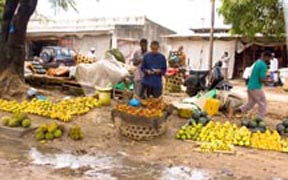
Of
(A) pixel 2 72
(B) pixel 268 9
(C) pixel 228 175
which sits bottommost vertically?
(C) pixel 228 175

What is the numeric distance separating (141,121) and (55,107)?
9.53 ft

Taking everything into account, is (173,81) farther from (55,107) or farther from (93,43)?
(93,43)

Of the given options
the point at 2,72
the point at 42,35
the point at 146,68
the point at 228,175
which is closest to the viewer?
the point at 228,175

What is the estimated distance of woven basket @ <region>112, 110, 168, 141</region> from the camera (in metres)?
8.17

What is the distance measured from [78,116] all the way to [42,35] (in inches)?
923

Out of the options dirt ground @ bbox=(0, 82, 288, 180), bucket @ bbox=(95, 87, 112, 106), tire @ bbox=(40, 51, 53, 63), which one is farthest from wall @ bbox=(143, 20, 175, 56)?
dirt ground @ bbox=(0, 82, 288, 180)

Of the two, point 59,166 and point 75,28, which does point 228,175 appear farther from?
point 75,28

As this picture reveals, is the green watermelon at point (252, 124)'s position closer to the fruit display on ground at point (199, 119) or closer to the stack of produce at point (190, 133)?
the fruit display on ground at point (199, 119)

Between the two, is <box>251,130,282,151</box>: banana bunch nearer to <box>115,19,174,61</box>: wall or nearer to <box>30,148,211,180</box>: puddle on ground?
<box>30,148,211,180</box>: puddle on ground

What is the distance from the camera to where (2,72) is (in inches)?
468

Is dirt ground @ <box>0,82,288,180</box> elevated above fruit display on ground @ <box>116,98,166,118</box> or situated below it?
below

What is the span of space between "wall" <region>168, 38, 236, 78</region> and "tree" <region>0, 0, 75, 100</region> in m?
17.5

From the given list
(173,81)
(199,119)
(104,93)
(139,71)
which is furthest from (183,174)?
(173,81)

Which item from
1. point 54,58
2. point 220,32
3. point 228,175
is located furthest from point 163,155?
point 220,32
